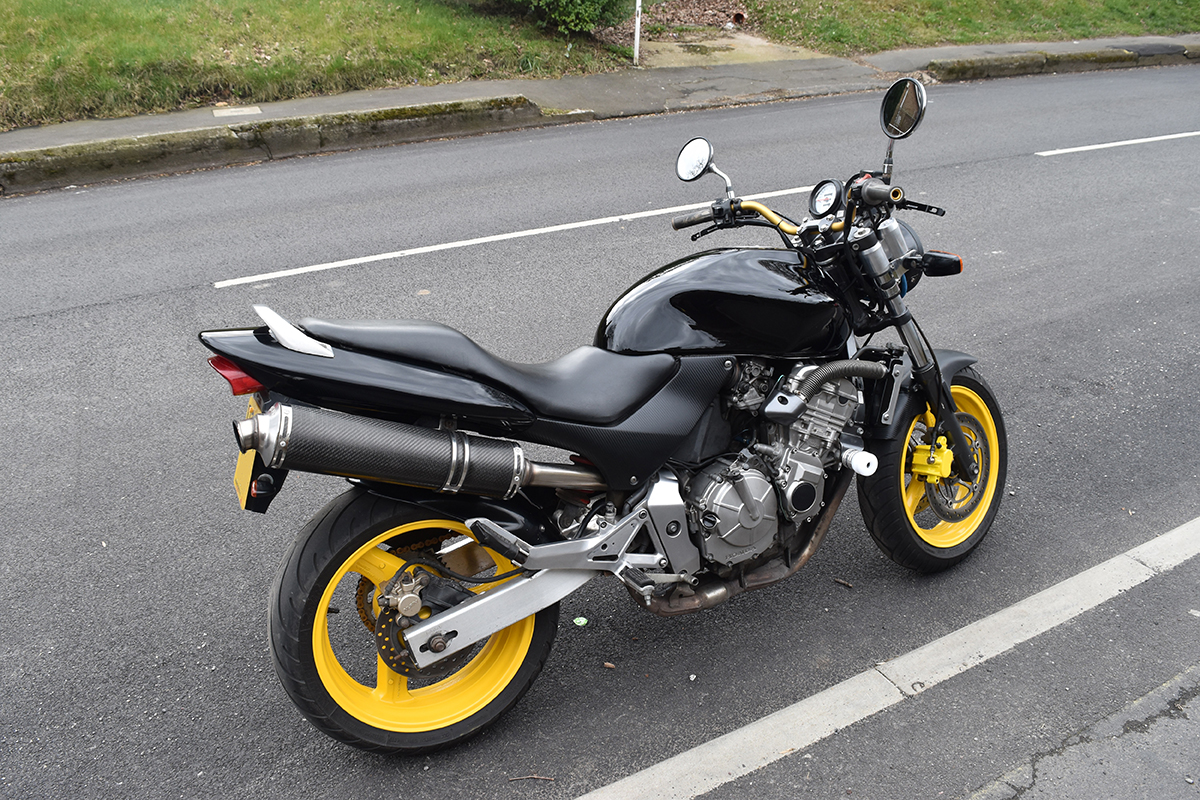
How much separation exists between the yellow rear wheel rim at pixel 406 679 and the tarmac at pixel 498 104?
27.2 ft

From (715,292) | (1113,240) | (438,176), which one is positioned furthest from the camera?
(438,176)

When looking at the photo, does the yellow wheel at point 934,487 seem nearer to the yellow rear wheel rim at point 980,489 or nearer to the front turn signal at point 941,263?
the yellow rear wheel rim at point 980,489

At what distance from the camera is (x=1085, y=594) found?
354 cm

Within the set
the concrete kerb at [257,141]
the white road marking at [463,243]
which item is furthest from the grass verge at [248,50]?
the white road marking at [463,243]

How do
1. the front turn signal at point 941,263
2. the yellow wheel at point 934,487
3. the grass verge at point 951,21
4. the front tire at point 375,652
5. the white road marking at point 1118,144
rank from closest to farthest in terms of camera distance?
the front tire at point 375,652 → the front turn signal at point 941,263 → the yellow wheel at point 934,487 → the white road marking at point 1118,144 → the grass verge at point 951,21

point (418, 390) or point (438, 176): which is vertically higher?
point (418, 390)

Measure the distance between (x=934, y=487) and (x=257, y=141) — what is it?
28.1 feet

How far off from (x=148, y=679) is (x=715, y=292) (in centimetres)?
230

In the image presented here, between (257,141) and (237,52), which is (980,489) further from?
(237,52)

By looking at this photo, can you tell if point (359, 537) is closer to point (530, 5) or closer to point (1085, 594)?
point (1085, 594)

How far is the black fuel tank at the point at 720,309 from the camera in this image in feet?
9.21

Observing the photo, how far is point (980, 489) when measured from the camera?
3779 millimetres

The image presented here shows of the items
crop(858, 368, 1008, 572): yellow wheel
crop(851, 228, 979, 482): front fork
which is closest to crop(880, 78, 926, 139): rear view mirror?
crop(851, 228, 979, 482): front fork

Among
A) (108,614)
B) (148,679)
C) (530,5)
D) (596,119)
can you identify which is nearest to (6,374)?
(108,614)
